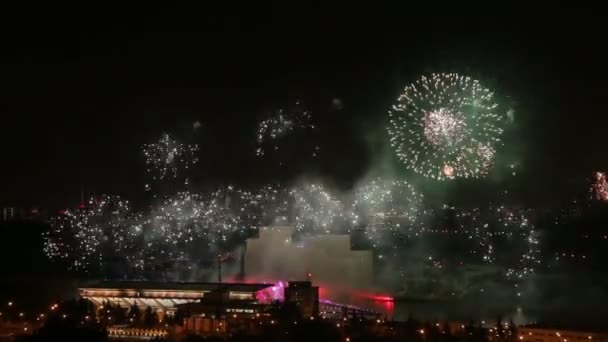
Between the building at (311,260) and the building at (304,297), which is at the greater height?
the building at (311,260)

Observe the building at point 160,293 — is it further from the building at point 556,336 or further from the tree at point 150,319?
the building at point 556,336

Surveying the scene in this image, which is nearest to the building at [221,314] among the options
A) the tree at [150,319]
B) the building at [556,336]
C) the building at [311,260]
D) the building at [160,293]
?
the tree at [150,319]

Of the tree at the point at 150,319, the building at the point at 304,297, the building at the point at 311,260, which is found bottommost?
the tree at the point at 150,319

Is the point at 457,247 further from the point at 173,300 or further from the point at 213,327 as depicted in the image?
the point at 213,327

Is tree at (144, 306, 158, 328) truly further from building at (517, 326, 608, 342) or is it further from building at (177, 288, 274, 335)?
building at (517, 326, 608, 342)

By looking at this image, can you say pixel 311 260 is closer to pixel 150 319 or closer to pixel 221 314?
pixel 221 314

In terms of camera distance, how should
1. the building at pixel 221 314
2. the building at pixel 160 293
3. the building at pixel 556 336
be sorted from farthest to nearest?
the building at pixel 160 293, the building at pixel 221 314, the building at pixel 556 336

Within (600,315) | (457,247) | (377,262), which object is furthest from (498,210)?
(600,315)
